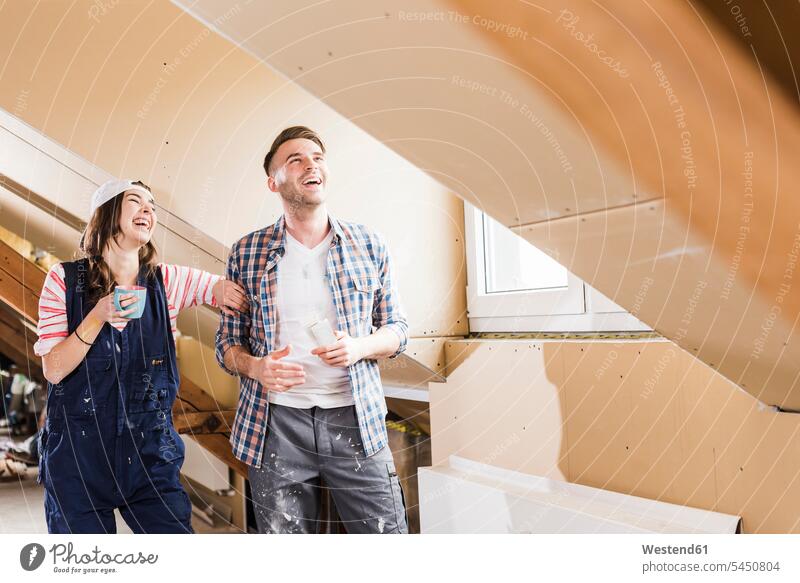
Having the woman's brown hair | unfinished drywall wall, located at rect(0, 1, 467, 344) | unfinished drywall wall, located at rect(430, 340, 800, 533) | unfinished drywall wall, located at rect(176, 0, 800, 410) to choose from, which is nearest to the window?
unfinished drywall wall, located at rect(430, 340, 800, 533)

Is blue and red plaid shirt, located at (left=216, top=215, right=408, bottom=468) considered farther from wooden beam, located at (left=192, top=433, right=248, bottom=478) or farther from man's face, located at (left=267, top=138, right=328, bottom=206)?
wooden beam, located at (left=192, top=433, right=248, bottom=478)

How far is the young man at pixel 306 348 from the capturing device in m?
0.72

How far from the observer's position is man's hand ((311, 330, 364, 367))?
71 centimetres

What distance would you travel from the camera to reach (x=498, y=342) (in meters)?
1.12

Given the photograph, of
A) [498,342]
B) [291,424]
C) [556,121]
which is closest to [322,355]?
[291,424]

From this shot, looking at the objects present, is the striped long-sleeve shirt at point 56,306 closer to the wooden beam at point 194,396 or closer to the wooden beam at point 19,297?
the wooden beam at point 19,297

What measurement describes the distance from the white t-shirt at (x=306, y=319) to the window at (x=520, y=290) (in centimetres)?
45

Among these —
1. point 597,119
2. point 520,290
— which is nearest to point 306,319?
point 597,119

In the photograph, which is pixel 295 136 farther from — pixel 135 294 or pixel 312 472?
pixel 312 472

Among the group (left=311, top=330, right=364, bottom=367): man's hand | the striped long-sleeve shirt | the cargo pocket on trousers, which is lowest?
the cargo pocket on trousers

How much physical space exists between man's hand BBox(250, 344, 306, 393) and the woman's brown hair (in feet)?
0.54

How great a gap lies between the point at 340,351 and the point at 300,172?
21 centimetres

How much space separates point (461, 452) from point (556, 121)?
2.62 feet

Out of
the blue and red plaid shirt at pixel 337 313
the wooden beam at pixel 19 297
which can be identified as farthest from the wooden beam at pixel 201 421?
the blue and red plaid shirt at pixel 337 313
